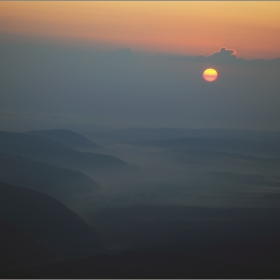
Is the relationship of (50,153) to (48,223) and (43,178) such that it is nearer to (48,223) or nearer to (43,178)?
(43,178)

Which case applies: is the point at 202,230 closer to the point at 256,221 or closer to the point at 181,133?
the point at 256,221

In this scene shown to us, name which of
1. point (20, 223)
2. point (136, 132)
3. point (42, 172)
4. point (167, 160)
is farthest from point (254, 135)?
point (20, 223)

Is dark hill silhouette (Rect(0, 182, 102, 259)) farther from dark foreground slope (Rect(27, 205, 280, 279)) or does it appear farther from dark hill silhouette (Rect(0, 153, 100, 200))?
dark hill silhouette (Rect(0, 153, 100, 200))

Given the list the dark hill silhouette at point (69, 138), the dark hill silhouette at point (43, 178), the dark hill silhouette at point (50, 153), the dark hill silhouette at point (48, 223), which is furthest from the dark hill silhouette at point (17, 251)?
the dark hill silhouette at point (69, 138)

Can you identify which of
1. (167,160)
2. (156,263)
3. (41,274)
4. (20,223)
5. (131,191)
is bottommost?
(41,274)

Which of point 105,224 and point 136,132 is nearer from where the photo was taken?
point 105,224

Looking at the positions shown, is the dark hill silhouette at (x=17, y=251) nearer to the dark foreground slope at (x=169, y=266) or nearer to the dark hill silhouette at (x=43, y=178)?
the dark foreground slope at (x=169, y=266)
